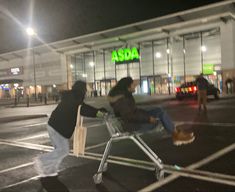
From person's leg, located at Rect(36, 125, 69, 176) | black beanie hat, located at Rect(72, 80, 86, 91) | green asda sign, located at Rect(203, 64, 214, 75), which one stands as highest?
green asda sign, located at Rect(203, 64, 214, 75)

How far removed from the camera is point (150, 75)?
153ft

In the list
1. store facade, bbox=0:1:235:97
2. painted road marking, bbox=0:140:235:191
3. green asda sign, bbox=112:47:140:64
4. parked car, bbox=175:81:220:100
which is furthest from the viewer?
green asda sign, bbox=112:47:140:64

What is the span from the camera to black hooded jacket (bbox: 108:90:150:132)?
5.39 meters

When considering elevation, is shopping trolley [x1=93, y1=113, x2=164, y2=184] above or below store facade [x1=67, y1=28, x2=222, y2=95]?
below

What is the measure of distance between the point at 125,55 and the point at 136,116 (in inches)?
1581

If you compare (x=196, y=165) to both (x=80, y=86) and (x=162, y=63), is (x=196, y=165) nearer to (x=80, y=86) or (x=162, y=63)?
(x=80, y=86)

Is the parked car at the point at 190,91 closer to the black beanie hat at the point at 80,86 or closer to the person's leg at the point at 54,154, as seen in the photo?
the black beanie hat at the point at 80,86

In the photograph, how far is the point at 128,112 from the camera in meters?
5.45

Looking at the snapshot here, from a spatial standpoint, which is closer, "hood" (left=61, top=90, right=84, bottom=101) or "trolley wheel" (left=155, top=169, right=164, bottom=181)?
"trolley wheel" (left=155, top=169, right=164, bottom=181)

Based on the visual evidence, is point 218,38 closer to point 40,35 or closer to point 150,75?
point 150,75

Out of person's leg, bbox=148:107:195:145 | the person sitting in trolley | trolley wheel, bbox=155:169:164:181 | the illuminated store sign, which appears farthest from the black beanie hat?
the illuminated store sign

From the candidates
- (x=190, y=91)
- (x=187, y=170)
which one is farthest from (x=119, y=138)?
(x=190, y=91)

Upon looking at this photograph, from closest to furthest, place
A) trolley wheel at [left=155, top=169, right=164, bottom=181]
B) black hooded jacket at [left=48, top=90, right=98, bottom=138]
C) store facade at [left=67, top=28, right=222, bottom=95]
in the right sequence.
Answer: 1. trolley wheel at [left=155, top=169, right=164, bottom=181]
2. black hooded jacket at [left=48, top=90, right=98, bottom=138]
3. store facade at [left=67, top=28, right=222, bottom=95]

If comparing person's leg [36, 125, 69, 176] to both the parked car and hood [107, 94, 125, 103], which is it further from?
the parked car
